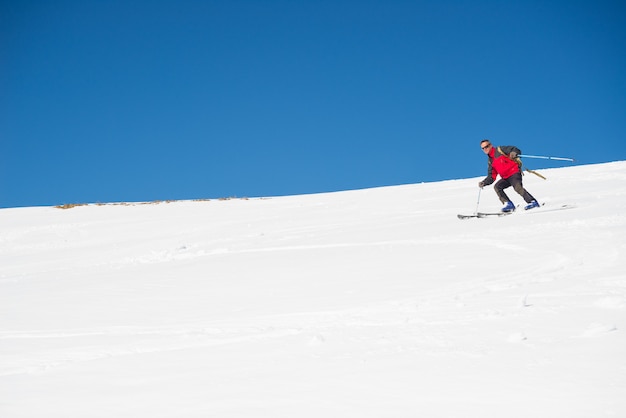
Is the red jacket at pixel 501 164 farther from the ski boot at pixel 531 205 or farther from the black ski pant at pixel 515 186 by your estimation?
the ski boot at pixel 531 205

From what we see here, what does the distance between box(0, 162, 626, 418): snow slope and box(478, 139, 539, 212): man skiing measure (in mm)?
570

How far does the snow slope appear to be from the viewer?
3.18m

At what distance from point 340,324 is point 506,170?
27.9ft

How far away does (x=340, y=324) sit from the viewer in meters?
4.81

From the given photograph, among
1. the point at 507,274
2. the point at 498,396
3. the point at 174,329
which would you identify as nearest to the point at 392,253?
the point at 507,274

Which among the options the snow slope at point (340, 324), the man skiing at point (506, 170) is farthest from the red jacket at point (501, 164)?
the snow slope at point (340, 324)

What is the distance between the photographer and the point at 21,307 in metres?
6.83

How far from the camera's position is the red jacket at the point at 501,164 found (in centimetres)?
1209

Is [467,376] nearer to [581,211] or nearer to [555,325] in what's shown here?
[555,325]

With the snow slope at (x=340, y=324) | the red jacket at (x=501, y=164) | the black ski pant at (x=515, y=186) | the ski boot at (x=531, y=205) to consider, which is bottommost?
the snow slope at (x=340, y=324)

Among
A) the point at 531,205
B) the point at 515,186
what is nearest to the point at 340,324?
the point at 531,205

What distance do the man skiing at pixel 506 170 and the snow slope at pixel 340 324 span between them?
22.4 inches

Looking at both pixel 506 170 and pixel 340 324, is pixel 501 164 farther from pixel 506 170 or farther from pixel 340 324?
pixel 340 324

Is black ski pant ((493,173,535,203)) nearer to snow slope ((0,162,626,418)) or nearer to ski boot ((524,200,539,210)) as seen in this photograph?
ski boot ((524,200,539,210))
